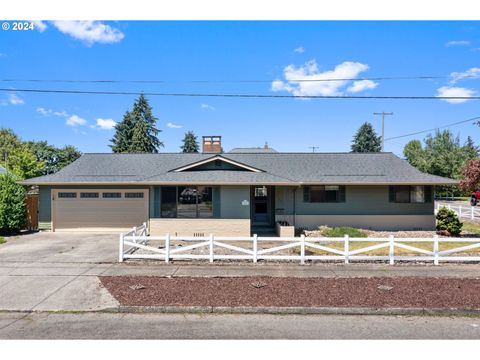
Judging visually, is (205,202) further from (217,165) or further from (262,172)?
(262,172)

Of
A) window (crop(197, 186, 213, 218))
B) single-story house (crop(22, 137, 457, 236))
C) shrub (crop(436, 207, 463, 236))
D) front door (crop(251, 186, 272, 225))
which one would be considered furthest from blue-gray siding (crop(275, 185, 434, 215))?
window (crop(197, 186, 213, 218))

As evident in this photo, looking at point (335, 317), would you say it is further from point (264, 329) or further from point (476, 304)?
point (476, 304)

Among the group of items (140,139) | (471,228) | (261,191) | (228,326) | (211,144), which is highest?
(140,139)

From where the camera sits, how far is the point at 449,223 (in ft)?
57.1

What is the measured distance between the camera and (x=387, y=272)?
412 inches

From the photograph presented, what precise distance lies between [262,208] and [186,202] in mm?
5531

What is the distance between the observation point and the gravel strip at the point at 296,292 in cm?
768

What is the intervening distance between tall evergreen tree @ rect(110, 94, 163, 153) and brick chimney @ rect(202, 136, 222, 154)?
3649cm

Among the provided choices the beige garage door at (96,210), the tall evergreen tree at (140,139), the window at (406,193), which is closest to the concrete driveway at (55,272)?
the beige garage door at (96,210)

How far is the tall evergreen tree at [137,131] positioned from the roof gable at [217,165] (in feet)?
137

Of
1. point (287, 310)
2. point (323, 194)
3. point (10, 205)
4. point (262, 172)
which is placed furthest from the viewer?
point (323, 194)

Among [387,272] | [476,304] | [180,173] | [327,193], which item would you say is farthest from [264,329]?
[327,193]

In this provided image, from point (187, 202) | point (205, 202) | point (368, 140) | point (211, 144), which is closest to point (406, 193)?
point (205, 202)

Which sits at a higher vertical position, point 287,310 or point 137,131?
point 137,131
